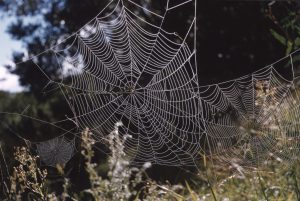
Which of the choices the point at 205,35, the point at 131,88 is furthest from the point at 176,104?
the point at 205,35

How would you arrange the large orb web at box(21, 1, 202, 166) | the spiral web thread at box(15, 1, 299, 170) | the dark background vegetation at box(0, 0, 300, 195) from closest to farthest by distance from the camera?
the spiral web thread at box(15, 1, 299, 170)
the large orb web at box(21, 1, 202, 166)
the dark background vegetation at box(0, 0, 300, 195)

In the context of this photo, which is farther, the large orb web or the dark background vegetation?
the dark background vegetation

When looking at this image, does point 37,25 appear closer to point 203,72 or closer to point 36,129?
point 36,129

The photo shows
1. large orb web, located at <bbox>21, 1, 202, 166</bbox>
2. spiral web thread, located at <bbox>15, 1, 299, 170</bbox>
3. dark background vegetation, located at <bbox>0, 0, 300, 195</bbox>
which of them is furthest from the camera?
dark background vegetation, located at <bbox>0, 0, 300, 195</bbox>

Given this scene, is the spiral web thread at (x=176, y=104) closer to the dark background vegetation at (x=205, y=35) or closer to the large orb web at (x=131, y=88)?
the large orb web at (x=131, y=88)

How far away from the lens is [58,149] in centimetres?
430

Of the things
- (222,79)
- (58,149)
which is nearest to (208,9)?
(222,79)

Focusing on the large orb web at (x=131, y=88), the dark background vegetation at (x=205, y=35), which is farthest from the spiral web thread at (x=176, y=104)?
the dark background vegetation at (x=205, y=35)

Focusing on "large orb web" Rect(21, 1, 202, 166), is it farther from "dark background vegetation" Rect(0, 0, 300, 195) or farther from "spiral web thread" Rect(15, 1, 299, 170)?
"dark background vegetation" Rect(0, 0, 300, 195)

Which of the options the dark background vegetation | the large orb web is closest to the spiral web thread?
the large orb web

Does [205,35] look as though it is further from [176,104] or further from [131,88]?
[131,88]

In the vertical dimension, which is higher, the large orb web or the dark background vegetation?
the dark background vegetation

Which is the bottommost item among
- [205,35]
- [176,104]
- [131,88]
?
[176,104]

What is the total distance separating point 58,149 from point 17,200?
2106mm
